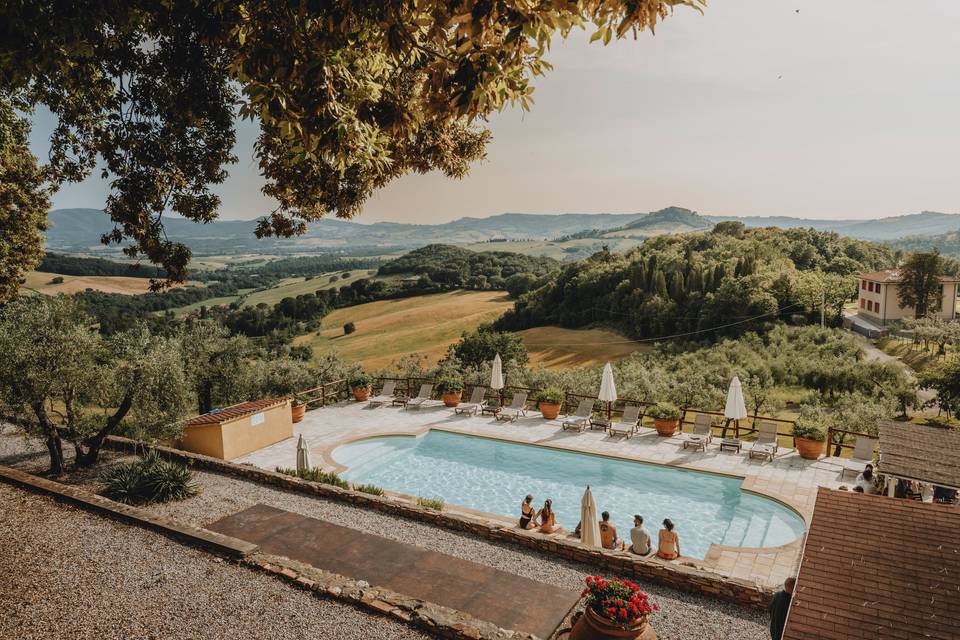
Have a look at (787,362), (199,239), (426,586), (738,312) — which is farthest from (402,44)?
(199,239)

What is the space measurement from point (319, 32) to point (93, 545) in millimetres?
7200

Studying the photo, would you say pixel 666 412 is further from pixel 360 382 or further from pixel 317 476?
pixel 360 382

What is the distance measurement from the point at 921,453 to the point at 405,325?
182 ft

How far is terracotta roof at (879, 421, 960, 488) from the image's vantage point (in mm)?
7978

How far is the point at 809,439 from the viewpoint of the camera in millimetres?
11352

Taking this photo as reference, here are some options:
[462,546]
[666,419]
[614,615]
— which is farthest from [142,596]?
[666,419]

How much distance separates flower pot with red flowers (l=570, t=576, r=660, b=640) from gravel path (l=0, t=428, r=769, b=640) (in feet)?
3.17

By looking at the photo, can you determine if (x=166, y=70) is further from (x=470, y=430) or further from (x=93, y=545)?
(x=470, y=430)

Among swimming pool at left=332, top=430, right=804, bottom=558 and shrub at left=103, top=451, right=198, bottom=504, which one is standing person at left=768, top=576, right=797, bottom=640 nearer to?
swimming pool at left=332, top=430, right=804, bottom=558

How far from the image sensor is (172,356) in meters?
10.7

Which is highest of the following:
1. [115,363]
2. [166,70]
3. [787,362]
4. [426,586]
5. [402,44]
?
[166,70]

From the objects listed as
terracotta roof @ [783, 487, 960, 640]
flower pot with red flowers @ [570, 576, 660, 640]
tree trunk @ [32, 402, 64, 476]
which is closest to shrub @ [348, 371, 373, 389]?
tree trunk @ [32, 402, 64, 476]

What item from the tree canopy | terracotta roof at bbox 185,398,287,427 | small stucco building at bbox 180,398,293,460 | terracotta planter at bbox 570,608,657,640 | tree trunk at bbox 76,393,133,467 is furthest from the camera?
terracotta roof at bbox 185,398,287,427

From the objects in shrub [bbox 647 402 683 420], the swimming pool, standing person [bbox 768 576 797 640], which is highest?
standing person [bbox 768 576 797 640]
